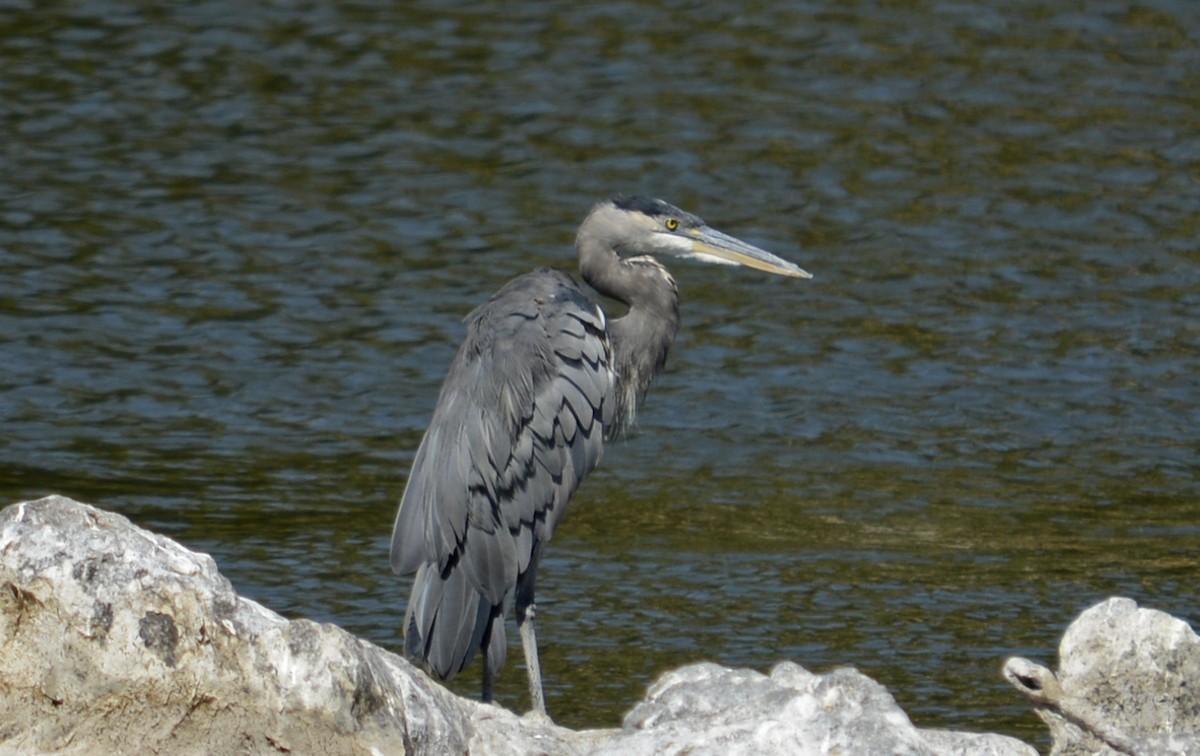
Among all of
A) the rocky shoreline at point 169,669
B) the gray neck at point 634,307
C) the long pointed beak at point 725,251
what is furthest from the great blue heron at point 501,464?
the rocky shoreline at point 169,669

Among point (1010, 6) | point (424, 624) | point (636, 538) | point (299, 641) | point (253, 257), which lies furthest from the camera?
point (1010, 6)

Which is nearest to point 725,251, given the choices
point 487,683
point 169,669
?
point 487,683

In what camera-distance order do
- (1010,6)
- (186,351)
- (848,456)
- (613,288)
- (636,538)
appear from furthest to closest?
(1010,6)
(186,351)
(848,456)
(636,538)
(613,288)

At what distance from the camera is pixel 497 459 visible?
6.45 metres

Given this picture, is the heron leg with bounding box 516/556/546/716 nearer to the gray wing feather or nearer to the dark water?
the gray wing feather

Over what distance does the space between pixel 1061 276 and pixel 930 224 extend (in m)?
0.88

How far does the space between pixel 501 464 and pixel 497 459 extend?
1.0 inches

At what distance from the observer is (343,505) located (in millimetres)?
8648

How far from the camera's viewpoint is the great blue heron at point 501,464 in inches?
244

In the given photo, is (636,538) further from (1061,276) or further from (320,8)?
(320,8)

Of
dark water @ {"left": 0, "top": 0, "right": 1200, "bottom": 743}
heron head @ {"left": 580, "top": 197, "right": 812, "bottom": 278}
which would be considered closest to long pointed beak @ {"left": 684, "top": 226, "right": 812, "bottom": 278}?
heron head @ {"left": 580, "top": 197, "right": 812, "bottom": 278}

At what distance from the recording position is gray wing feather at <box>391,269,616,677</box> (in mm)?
6207

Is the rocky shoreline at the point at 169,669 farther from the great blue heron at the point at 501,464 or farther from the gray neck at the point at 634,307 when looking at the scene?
the gray neck at the point at 634,307

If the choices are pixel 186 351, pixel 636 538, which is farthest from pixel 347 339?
pixel 636 538
